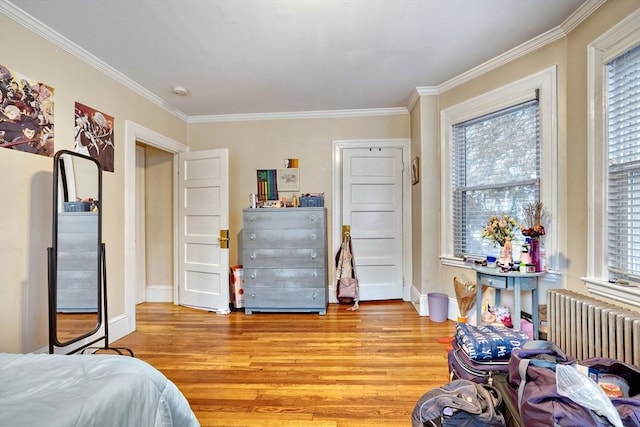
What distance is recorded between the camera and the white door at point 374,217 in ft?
12.3

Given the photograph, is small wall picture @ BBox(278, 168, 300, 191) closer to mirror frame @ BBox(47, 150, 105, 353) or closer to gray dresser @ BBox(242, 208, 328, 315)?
gray dresser @ BBox(242, 208, 328, 315)

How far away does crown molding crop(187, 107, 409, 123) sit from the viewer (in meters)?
3.70

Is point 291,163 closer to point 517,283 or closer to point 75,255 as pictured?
point 75,255

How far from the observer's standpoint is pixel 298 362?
2232 mm

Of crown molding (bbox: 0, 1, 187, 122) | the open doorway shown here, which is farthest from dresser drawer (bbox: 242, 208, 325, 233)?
crown molding (bbox: 0, 1, 187, 122)

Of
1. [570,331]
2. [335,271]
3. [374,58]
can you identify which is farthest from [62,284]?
[570,331]

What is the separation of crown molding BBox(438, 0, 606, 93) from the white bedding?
3.20 meters

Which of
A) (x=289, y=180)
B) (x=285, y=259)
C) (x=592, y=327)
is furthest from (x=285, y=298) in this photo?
(x=592, y=327)

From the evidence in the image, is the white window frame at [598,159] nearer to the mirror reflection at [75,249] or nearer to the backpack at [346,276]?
the backpack at [346,276]

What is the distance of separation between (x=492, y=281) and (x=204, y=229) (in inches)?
121

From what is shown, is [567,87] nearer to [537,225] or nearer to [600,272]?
[537,225]

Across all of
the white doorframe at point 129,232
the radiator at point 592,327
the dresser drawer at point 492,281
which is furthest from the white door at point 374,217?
the white doorframe at point 129,232

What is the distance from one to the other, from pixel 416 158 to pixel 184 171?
288cm

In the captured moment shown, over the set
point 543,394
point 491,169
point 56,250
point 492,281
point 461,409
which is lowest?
point 461,409
